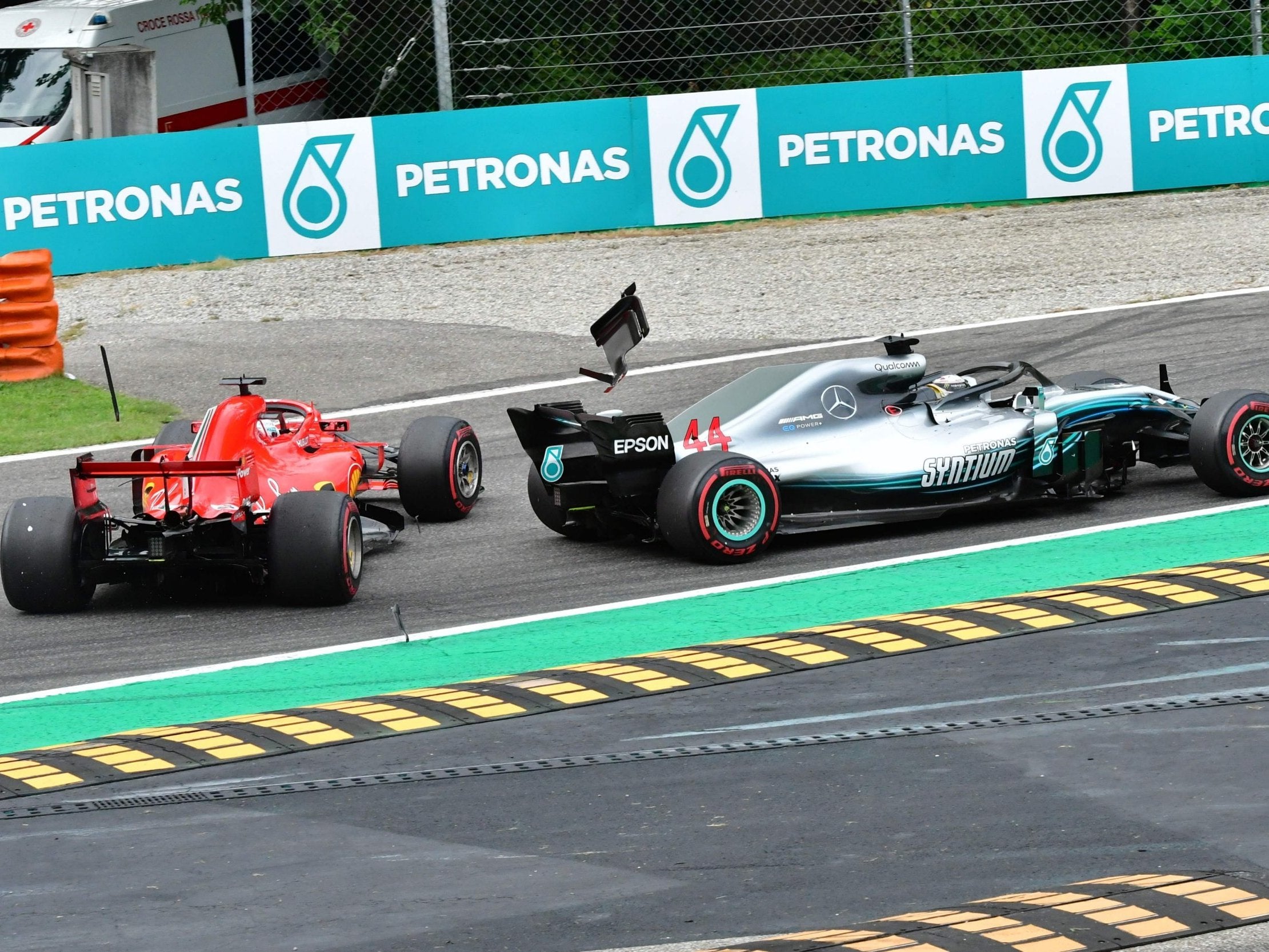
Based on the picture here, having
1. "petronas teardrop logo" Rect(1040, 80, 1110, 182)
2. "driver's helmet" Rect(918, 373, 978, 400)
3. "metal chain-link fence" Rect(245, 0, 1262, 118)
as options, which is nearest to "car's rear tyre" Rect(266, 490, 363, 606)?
"driver's helmet" Rect(918, 373, 978, 400)

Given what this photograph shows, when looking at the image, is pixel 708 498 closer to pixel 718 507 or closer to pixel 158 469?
pixel 718 507

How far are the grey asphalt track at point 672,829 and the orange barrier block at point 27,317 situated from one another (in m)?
9.64

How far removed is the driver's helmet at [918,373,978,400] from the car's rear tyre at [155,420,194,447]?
177 inches

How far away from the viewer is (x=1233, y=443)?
11.0 metres

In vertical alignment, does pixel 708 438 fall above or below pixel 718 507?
above

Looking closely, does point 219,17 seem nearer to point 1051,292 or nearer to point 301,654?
point 1051,292

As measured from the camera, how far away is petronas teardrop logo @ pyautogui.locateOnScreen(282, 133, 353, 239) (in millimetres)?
19125

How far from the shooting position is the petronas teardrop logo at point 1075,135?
2012 cm

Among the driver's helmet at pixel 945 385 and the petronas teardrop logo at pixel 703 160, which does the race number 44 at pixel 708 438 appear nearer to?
the driver's helmet at pixel 945 385

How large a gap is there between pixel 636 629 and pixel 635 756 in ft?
7.35

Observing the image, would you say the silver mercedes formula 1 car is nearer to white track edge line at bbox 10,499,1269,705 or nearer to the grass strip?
white track edge line at bbox 10,499,1269,705

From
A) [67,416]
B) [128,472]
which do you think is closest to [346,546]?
[128,472]

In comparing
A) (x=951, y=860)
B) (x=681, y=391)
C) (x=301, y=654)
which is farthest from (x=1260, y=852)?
(x=681, y=391)

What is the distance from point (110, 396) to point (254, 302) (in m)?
3.23
